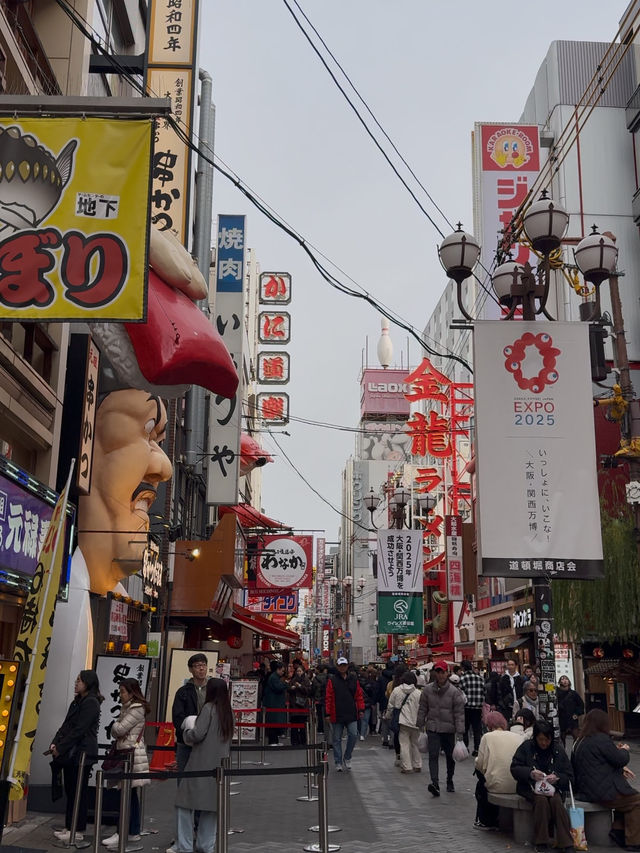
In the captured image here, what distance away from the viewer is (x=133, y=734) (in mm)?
10172

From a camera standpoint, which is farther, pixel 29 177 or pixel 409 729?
pixel 409 729

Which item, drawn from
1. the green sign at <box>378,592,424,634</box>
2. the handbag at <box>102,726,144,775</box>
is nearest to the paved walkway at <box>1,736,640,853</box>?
the handbag at <box>102,726,144,775</box>

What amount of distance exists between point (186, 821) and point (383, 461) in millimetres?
114604

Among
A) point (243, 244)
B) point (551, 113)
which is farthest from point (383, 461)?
Answer: point (243, 244)

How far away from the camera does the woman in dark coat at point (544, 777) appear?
942 cm

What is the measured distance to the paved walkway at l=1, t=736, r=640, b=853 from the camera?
9.93m

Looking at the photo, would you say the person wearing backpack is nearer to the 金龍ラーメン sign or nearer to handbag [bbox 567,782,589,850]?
handbag [bbox 567,782,589,850]

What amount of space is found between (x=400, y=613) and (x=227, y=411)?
864cm

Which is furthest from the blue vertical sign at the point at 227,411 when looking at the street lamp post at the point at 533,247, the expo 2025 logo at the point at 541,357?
the expo 2025 logo at the point at 541,357

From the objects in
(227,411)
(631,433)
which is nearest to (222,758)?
(631,433)

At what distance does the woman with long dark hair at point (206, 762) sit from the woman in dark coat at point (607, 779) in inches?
155

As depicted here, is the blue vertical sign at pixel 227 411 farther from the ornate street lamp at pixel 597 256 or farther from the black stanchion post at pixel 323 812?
the black stanchion post at pixel 323 812

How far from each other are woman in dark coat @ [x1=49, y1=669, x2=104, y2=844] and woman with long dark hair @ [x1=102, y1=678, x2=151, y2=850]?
0.29m

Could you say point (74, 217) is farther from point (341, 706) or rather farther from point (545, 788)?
point (341, 706)
